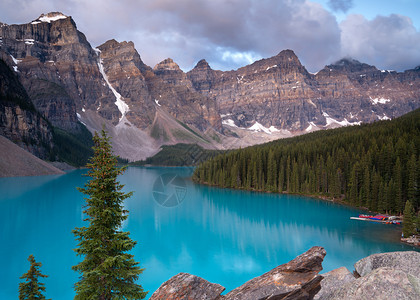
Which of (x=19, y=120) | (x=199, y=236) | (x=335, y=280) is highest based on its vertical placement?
(x=19, y=120)

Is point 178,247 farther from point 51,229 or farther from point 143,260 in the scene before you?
point 51,229

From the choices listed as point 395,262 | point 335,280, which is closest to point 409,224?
point 335,280

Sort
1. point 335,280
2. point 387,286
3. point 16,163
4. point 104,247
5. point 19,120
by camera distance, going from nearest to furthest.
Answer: point 387,286 < point 335,280 < point 104,247 < point 16,163 < point 19,120

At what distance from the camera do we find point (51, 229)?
1593 inches

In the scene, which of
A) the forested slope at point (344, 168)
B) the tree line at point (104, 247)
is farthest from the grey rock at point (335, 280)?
the forested slope at point (344, 168)

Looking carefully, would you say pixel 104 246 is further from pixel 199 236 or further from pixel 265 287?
pixel 199 236

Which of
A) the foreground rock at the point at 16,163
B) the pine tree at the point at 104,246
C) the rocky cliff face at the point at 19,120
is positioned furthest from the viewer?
the rocky cliff face at the point at 19,120

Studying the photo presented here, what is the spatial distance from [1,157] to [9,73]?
68.5 meters

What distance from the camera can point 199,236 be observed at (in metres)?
39.2

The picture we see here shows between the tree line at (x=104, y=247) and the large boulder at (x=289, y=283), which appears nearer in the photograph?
the large boulder at (x=289, y=283)

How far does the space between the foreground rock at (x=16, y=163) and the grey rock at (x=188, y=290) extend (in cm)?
10869

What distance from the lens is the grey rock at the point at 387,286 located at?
A: 5449 mm

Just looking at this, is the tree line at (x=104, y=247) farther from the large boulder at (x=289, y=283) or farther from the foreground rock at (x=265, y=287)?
the large boulder at (x=289, y=283)

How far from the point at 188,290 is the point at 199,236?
3269 cm
